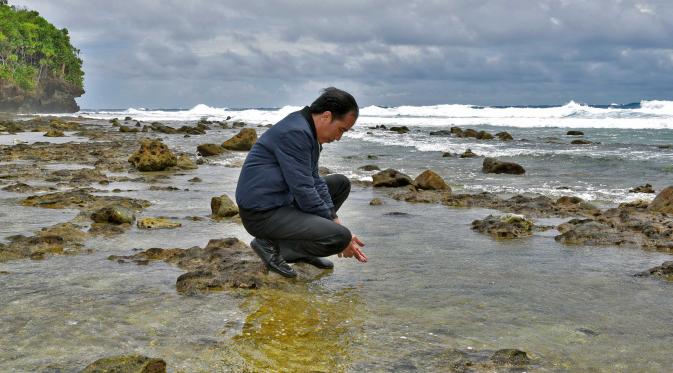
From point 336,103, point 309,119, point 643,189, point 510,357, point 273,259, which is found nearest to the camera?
point 510,357

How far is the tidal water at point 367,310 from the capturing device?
3609mm

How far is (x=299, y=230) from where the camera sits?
16.8 ft

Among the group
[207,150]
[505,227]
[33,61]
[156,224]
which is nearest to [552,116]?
[207,150]

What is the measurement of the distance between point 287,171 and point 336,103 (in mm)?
658

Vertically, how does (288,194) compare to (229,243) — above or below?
above

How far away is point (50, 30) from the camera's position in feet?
311

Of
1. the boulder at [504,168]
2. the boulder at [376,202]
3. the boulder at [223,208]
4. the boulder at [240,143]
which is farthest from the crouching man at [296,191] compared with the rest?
the boulder at [240,143]

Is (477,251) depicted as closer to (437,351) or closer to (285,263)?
(285,263)

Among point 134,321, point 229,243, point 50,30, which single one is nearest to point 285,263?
point 229,243

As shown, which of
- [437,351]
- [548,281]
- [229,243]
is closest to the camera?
[437,351]

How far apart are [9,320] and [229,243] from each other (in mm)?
2594

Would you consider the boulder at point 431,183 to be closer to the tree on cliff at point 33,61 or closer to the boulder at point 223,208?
the boulder at point 223,208

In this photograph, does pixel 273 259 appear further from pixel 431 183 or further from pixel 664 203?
pixel 431 183

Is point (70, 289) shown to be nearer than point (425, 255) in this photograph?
Yes
